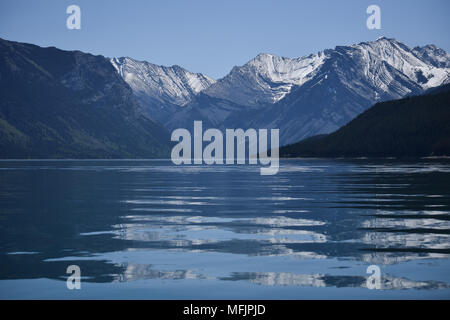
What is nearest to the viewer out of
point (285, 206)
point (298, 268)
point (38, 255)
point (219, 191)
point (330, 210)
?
point (298, 268)

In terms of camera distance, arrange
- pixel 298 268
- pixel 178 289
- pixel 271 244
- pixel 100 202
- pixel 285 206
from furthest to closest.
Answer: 1. pixel 100 202
2. pixel 285 206
3. pixel 271 244
4. pixel 298 268
5. pixel 178 289

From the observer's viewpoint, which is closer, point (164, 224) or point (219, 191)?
point (164, 224)

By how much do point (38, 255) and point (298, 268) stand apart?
16.1 m

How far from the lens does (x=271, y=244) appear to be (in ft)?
141

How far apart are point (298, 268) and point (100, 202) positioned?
155 ft
